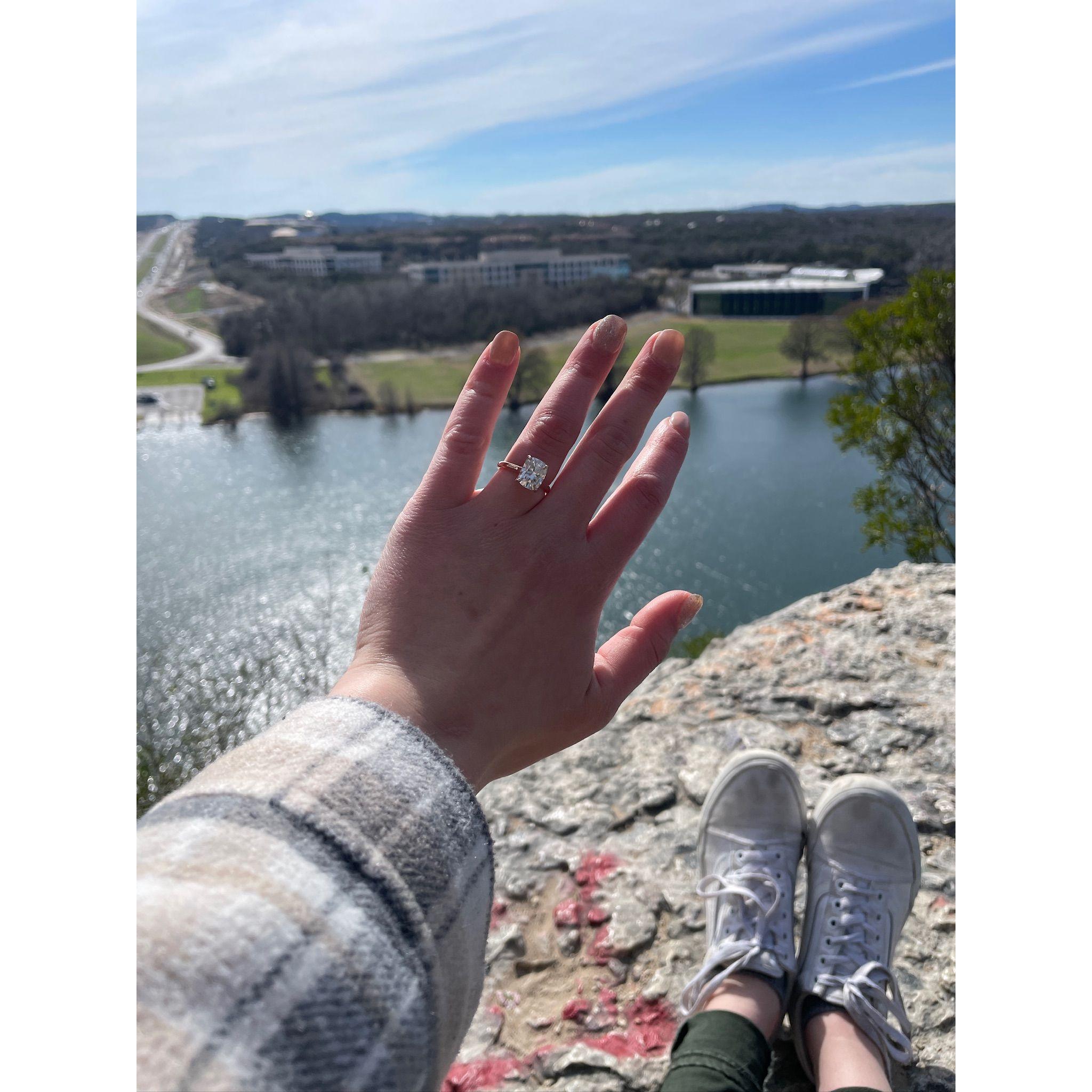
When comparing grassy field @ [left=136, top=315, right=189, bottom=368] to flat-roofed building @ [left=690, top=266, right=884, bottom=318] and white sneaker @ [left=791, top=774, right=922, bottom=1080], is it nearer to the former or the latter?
flat-roofed building @ [left=690, top=266, right=884, bottom=318]

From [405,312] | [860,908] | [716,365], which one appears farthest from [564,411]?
[405,312]

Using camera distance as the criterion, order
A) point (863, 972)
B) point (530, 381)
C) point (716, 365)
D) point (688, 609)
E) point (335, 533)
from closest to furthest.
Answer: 1. point (688, 609)
2. point (863, 972)
3. point (530, 381)
4. point (716, 365)
5. point (335, 533)

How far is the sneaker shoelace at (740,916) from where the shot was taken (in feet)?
3.81

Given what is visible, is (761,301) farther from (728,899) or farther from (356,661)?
(356,661)

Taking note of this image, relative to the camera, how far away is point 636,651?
2.71ft

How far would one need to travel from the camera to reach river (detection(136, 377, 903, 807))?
21.0ft

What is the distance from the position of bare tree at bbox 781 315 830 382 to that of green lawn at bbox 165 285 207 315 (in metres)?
5.26

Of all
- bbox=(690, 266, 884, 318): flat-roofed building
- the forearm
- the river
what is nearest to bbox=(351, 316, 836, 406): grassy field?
bbox=(690, 266, 884, 318): flat-roofed building

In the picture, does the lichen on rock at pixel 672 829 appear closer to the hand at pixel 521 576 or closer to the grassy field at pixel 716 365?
the hand at pixel 521 576

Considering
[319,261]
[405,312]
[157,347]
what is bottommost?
[157,347]

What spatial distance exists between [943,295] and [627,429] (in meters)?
4.96

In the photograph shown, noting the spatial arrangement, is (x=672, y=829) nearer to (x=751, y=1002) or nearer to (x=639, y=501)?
(x=751, y=1002)

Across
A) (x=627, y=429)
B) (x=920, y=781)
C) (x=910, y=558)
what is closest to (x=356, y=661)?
(x=627, y=429)

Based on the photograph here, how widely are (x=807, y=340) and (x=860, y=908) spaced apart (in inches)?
251
